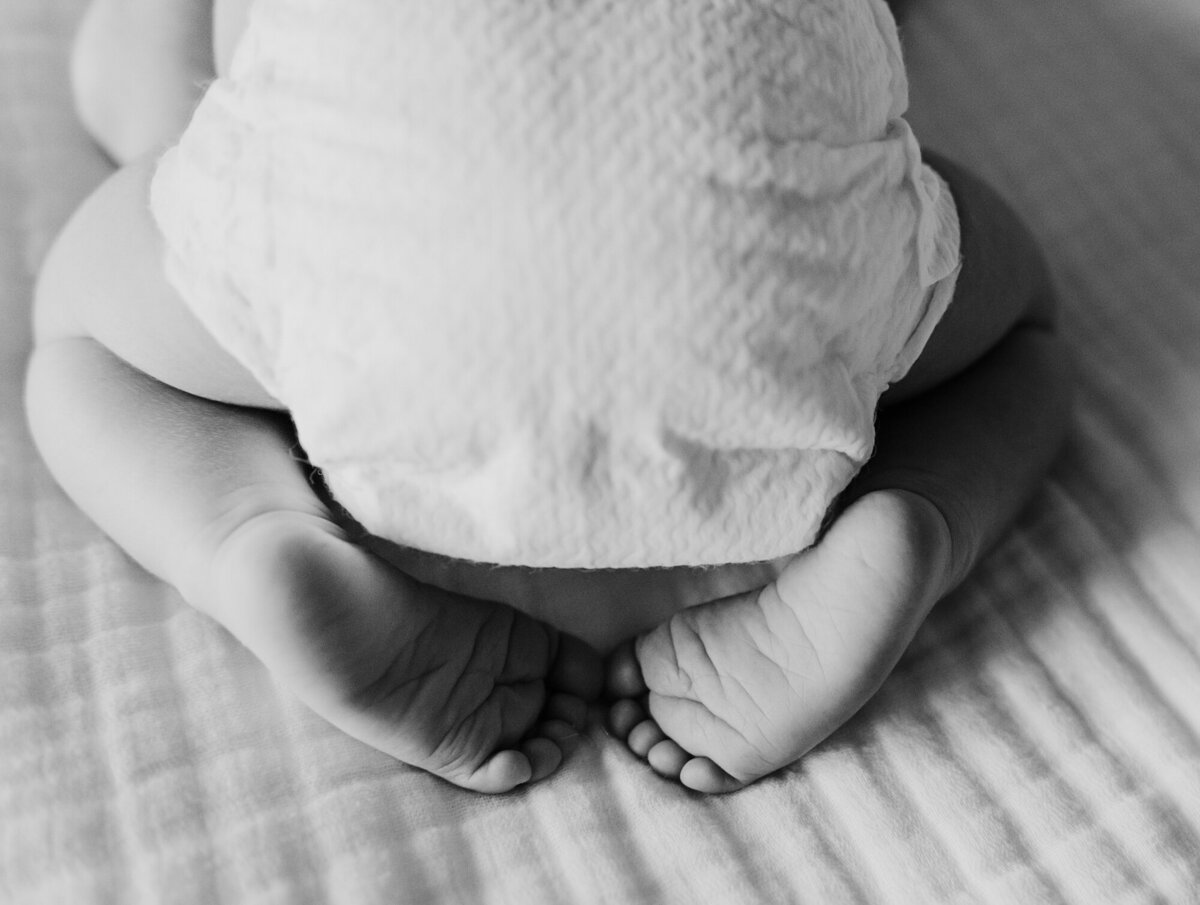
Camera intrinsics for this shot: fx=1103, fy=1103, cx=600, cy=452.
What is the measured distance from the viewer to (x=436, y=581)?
2.28 feet

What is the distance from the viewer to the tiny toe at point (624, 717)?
0.67 metres

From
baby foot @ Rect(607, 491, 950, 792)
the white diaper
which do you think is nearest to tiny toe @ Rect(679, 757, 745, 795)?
baby foot @ Rect(607, 491, 950, 792)

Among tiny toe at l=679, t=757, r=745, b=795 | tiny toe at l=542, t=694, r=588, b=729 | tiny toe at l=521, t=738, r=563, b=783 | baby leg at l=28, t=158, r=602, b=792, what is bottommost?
tiny toe at l=542, t=694, r=588, b=729

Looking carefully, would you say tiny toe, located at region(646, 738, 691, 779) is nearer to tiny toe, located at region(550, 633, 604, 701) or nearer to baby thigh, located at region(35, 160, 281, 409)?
tiny toe, located at region(550, 633, 604, 701)

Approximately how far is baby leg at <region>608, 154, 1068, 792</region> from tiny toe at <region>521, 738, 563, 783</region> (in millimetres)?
49

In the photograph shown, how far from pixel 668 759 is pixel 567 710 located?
7 cm

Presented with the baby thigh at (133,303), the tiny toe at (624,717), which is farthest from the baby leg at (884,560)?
the baby thigh at (133,303)

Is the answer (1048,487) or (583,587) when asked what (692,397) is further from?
(1048,487)

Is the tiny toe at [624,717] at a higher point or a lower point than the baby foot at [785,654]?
lower

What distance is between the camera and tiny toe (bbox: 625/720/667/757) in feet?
2.17

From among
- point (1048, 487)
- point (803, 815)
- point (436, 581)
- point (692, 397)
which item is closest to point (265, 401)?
point (436, 581)

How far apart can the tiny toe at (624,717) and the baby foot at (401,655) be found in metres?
0.02

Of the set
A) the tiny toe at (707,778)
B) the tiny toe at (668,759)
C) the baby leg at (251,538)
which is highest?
the baby leg at (251,538)

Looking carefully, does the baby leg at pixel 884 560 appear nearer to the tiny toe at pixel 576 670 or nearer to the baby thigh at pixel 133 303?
the tiny toe at pixel 576 670
